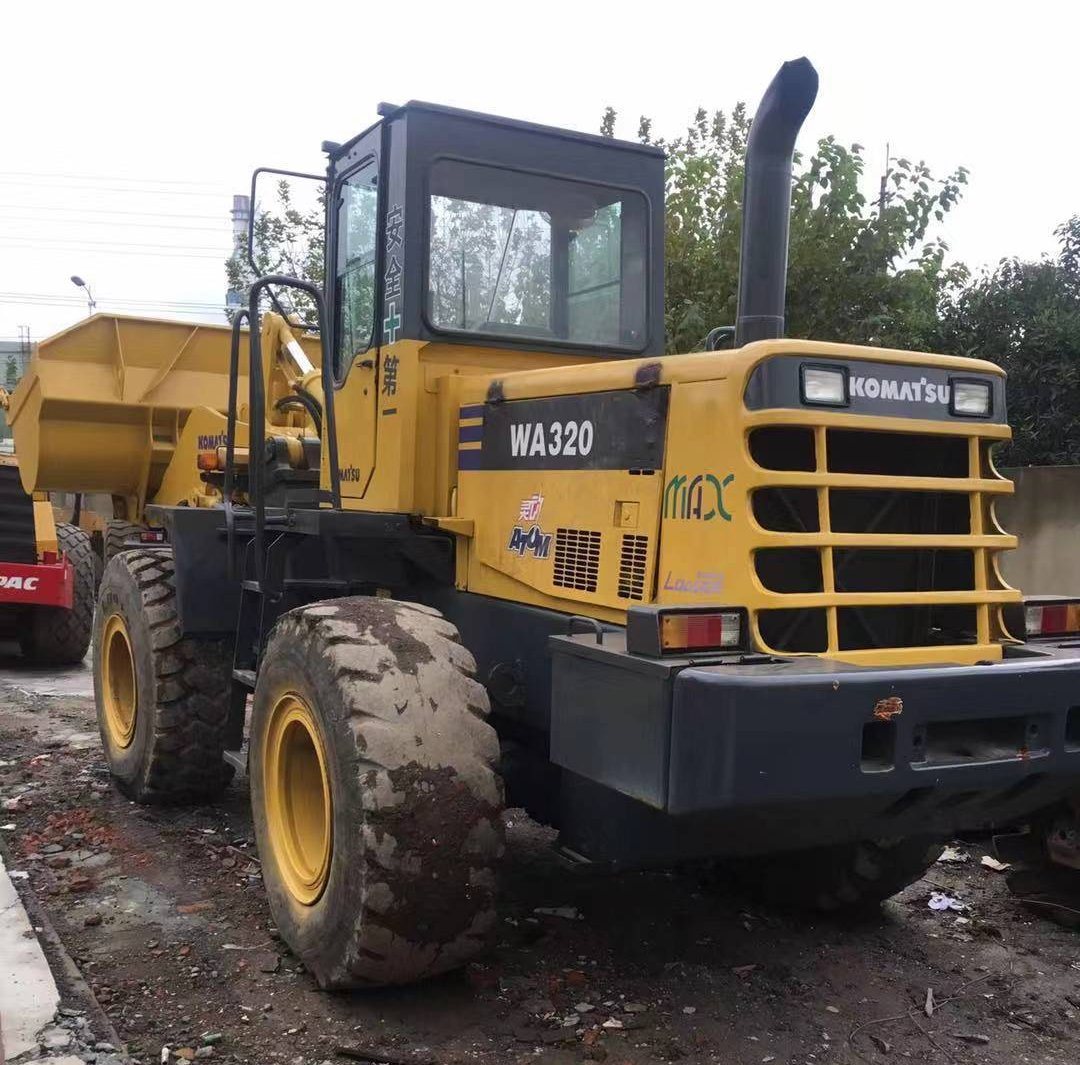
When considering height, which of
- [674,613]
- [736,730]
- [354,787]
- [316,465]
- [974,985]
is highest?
[316,465]

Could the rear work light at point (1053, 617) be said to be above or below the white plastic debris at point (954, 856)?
above

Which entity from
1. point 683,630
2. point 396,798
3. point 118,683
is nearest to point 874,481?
point 683,630

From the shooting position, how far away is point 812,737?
9.46 ft

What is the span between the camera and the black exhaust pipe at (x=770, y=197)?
11.4 feet

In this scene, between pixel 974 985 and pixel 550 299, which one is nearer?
pixel 974 985

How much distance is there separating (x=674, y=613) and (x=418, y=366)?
186cm

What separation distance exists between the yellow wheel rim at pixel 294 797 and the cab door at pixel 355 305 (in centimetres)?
117

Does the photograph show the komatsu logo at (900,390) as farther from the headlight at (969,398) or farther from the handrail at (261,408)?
the handrail at (261,408)

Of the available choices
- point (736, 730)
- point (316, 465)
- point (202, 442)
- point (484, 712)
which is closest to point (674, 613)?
point (736, 730)

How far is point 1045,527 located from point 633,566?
5.14 metres

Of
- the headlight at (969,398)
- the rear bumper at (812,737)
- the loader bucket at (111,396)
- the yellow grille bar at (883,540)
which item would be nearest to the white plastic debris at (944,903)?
the rear bumper at (812,737)

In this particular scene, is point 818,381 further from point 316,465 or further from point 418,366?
point 316,465

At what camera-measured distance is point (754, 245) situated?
359 cm

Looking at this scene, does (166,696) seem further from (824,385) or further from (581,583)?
(824,385)
